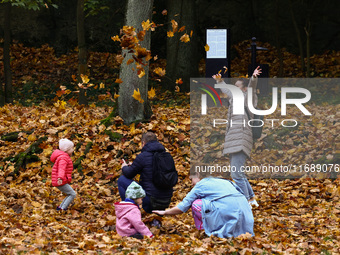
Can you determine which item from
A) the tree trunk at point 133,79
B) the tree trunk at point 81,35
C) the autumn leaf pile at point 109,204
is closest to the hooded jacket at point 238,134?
the autumn leaf pile at point 109,204

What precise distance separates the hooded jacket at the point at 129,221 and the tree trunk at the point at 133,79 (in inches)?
190

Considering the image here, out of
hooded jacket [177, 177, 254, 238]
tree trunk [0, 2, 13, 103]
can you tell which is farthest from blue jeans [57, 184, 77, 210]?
tree trunk [0, 2, 13, 103]

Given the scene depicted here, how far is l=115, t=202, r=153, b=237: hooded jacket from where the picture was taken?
272 inches

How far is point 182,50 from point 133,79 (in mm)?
6493

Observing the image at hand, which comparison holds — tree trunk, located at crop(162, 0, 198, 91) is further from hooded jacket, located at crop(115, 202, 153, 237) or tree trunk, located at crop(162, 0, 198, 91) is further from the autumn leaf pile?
hooded jacket, located at crop(115, 202, 153, 237)

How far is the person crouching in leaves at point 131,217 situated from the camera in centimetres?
692

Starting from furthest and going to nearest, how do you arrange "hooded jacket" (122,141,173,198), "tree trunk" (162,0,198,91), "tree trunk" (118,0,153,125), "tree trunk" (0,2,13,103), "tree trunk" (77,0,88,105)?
1. "tree trunk" (162,0,198,91)
2. "tree trunk" (0,2,13,103)
3. "tree trunk" (77,0,88,105)
4. "tree trunk" (118,0,153,125)
5. "hooded jacket" (122,141,173,198)

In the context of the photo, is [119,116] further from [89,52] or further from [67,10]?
[67,10]

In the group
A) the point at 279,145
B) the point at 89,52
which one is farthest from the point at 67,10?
the point at 279,145

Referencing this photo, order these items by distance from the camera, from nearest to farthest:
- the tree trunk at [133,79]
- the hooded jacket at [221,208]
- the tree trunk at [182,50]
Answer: the hooded jacket at [221,208]
the tree trunk at [133,79]
the tree trunk at [182,50]

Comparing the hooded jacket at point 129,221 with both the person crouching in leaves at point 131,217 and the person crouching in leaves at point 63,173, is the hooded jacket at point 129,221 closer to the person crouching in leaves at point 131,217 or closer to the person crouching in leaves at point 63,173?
the person crouching in leaves at point 131,217

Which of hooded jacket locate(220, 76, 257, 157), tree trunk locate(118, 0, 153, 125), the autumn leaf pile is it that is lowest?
the autumn leaf pile

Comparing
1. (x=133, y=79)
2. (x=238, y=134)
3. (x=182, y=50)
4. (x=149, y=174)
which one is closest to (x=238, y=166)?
(x=238, y=134)

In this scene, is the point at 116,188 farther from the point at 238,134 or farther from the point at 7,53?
the point at 7,53
